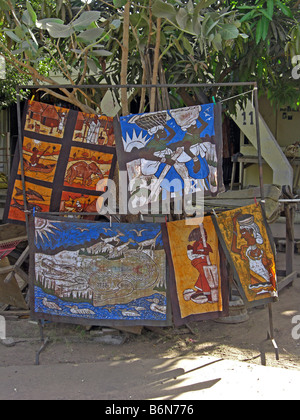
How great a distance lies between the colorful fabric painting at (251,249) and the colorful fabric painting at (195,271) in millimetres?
118

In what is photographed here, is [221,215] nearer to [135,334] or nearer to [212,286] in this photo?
[212,286]

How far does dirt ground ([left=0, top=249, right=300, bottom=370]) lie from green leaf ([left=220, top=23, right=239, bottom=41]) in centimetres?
266

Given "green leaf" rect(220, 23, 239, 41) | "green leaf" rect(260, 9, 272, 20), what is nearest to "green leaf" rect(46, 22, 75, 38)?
"green leaf" rect(220, 23, 239, 41)

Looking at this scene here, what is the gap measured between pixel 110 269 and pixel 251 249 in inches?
47.9

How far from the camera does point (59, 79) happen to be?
1142 cm

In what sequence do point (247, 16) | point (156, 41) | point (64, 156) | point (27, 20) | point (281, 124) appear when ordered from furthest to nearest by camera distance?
point (281, 124), point (247, 16), point (64, 156), point (156, 41), point (27, 20)

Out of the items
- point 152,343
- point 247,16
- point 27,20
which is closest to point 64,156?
point 27,20

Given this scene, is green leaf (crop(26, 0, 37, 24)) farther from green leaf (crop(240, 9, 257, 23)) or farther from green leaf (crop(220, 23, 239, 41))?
green leaf (crop(240, 9, 257, 23))

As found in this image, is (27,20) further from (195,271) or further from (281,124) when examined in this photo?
(281,124)

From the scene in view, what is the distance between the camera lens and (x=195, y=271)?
4.08m

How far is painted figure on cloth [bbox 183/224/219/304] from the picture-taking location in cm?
408
